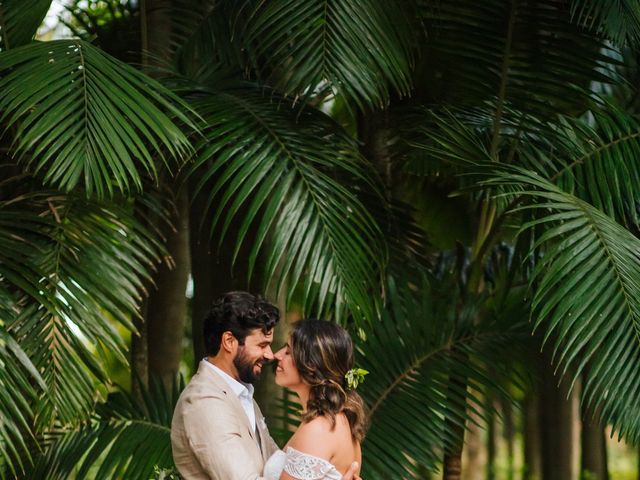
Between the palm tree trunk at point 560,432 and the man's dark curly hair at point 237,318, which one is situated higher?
the man's dark curly hair at point 237,318

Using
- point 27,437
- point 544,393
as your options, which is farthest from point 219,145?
point 544,393

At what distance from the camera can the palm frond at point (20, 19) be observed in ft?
12.9

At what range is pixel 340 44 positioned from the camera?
4141 mm

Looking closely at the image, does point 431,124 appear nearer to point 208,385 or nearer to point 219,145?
point 219,145

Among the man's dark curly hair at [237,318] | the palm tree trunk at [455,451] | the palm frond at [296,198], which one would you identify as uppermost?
the palm frond at [296,198]

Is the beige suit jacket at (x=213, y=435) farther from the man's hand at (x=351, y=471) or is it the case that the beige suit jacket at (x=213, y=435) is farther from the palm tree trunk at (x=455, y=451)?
the palm tree trunk at (x=455, y=451)

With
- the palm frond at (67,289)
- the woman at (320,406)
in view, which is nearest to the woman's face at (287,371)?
the woman at (320,406)

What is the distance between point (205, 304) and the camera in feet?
17.2

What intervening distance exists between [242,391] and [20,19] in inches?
80.1

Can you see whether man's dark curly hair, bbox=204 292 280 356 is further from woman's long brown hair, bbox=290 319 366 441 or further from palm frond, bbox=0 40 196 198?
palm frond, bbox=0 40 196 198

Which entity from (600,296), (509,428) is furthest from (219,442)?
(509,428)

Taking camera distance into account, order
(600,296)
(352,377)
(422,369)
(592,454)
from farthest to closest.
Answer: (592,454) < (422,369) < (600,296) < (352,377)

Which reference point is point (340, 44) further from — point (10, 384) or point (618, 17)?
point (10, 384)

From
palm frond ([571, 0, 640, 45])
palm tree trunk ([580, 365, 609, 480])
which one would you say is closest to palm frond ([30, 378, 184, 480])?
palm frond ([571, 0, 640, 45])
